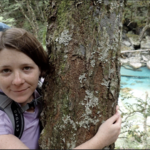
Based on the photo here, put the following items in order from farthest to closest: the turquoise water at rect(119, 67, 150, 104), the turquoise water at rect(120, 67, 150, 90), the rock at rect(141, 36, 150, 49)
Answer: the rock at rect(141, 36, 150, 49) → the turquoise water at rect(120, 67, 150, 90) → the turquoise water at rect(119, 67, 150, 104)

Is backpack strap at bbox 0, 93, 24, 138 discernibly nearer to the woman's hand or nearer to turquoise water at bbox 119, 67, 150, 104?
the woman's hand

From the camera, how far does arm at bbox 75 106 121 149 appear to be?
82 cm

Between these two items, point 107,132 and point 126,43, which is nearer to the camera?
point 107,132

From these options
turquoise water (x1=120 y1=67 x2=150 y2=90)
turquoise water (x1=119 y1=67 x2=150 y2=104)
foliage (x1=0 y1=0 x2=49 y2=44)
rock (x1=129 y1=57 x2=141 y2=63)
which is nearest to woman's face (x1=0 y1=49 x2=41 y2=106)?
foliage (x1=0 y1=0 x2=49 y2=44)

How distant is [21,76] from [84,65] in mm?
387

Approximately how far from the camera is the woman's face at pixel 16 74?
0.86 metres

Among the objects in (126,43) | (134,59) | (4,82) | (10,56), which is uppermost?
(10,56)

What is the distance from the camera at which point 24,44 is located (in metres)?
0.91

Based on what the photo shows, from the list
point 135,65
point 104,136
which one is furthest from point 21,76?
point 135,65

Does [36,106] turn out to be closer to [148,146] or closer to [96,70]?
[96,70]

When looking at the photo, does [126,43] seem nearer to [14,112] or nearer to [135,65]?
[135,65]

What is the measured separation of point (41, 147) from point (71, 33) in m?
0.77

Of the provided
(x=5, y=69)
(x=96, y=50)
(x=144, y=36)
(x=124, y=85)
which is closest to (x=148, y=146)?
(x=96, y=50)

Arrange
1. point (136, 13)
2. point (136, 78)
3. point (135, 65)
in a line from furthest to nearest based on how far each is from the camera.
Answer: point (136, 13) → point (135, 65) → point (136, 78)
